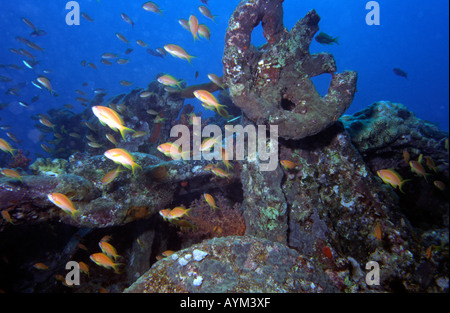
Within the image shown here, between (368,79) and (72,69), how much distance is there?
155627 millimetres

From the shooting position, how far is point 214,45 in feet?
387

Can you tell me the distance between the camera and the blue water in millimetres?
83000

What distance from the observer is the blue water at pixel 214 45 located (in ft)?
272

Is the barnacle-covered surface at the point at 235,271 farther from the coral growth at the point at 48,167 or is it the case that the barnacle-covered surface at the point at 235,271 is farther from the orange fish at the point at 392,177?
the coral growth at the point at 48,167

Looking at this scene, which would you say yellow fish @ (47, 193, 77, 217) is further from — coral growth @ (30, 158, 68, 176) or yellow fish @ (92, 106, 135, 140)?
coral growth @ (30, 158, 68, 176)

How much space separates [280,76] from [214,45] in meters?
131

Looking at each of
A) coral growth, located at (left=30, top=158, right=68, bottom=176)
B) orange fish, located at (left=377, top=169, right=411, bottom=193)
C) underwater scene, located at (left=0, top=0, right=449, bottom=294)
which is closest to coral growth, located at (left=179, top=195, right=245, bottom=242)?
underwater scene, located at (left=0, top=0, right=449, bottom=294)

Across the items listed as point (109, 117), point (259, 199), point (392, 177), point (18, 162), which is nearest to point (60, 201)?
point (109, 117)

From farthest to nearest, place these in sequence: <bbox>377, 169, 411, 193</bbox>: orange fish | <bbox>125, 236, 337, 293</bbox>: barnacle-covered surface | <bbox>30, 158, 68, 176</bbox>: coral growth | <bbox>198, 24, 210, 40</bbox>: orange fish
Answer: <bbox>198, 24, 210, 40</bbox>: orange fish → <bbox>30, 158, 68, 176</bbox>: coral growth → <bbox>377, 169, 411, 193</bbox>: orange fish → <bbox>125, 236, 337, 293</bbox>: barnacle-covered surface

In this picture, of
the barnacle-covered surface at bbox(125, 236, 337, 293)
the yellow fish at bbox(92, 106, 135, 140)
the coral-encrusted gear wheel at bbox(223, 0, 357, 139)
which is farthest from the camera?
the coral-encrusted gear wheel at bbox(223, 0, 357, 139)

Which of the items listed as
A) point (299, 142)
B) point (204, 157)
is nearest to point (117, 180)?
point (204, 157)

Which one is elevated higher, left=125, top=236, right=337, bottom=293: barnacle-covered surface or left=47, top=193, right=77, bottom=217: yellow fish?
left=47, top=193, right=77, bottom=217: yellow fish

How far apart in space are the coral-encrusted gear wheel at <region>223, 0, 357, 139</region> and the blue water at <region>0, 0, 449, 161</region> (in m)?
87.4
